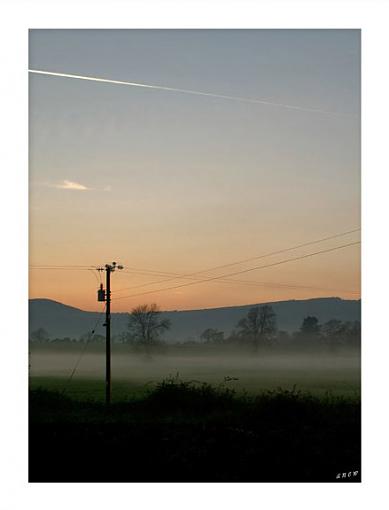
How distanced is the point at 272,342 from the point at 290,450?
19.1 inches

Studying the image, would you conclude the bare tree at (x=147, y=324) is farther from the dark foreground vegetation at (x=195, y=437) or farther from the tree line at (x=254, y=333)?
the dark foreground vegetation at (x=195, y=437)

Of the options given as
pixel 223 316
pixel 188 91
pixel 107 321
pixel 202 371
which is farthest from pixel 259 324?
pixel 188 91

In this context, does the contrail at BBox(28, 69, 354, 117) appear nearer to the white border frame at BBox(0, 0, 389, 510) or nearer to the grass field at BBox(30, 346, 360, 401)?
the white border frame at BBox(0, 0, 389, 510)

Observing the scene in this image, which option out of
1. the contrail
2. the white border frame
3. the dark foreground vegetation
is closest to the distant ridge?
the white border frame

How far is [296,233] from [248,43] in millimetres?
881

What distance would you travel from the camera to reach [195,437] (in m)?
3.53

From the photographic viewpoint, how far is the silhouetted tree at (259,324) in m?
3.62

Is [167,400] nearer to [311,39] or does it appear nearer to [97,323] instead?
[97,323]

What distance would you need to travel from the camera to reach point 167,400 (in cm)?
359

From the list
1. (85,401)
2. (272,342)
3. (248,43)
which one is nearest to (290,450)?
(272,342)

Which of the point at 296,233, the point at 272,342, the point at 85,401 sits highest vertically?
the point at 296,233
